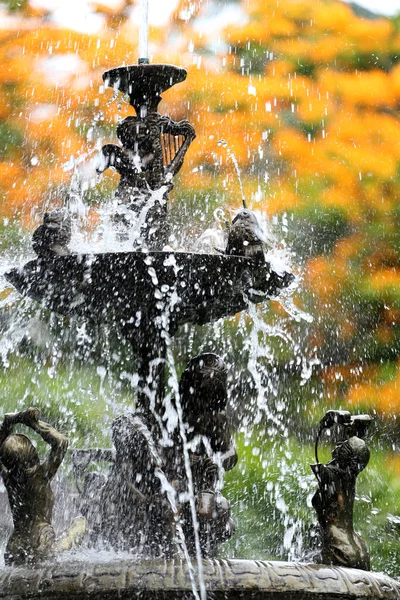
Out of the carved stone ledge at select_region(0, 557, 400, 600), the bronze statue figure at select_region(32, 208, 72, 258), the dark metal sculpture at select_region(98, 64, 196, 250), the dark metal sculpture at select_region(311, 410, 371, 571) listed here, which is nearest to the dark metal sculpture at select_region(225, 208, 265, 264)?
the dark metal sculpture at select_region(98, 64, 196, 250)

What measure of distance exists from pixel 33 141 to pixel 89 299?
13.2ft

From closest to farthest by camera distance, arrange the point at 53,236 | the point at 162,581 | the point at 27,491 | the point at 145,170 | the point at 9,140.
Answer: the point at 162,581 → the point at 27,491 → the point at 53,236 → the point at 145,170 → the point at 9,140

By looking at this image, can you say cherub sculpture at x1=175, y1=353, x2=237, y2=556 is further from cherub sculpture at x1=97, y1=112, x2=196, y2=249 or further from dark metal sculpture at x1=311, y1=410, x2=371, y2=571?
cherub sculpture at x1=97, y1=112, x2=196, y2=249

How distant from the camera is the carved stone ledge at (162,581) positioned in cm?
396

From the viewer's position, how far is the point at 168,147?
6.17 metres

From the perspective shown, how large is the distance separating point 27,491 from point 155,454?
776 mm

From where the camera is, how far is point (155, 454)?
16.1ft

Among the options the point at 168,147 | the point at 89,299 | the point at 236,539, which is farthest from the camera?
the point at 236,539

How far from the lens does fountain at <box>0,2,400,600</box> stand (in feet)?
13.3

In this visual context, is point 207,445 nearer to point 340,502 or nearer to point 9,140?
point 340,502

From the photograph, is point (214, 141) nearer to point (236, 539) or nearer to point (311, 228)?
point (311, 228)

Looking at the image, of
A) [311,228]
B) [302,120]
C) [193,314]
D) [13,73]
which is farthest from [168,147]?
[13,73]

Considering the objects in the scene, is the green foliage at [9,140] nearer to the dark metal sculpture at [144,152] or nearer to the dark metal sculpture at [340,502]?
the dark metal sculpture at [144,152]

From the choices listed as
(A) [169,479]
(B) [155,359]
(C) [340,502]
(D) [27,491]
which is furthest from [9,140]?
(C) [340,502]
